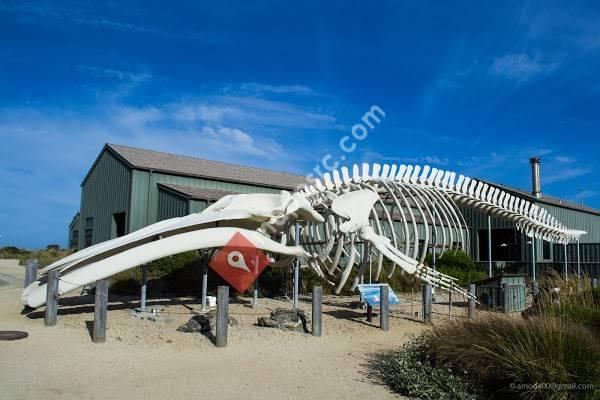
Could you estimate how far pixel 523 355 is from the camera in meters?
5.37

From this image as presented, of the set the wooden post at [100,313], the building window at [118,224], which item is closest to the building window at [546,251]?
the building window at [118,224]

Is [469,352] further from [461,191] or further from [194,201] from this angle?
[194,201]

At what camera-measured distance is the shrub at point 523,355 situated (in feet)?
16.5

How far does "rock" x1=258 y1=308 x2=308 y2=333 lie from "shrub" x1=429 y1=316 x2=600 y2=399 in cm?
364

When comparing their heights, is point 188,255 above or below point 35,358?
above

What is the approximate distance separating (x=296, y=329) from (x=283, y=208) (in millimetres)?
2384

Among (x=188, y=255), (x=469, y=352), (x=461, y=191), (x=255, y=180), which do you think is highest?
(x=255, y=180)

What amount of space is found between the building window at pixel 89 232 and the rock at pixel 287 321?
714 inches

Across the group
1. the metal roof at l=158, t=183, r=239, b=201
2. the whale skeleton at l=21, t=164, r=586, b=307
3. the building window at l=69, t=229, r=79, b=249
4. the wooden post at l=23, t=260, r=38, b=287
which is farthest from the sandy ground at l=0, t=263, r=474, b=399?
the building window at l=69, t=229, r=79, b=249

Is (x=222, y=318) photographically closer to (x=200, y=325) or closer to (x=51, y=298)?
(x=200, y=325)

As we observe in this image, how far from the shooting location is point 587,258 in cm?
2262

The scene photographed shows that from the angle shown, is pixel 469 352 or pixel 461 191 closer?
pixel 469 352

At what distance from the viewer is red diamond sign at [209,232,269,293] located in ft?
40.3

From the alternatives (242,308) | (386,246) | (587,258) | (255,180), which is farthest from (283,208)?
(587,258)
